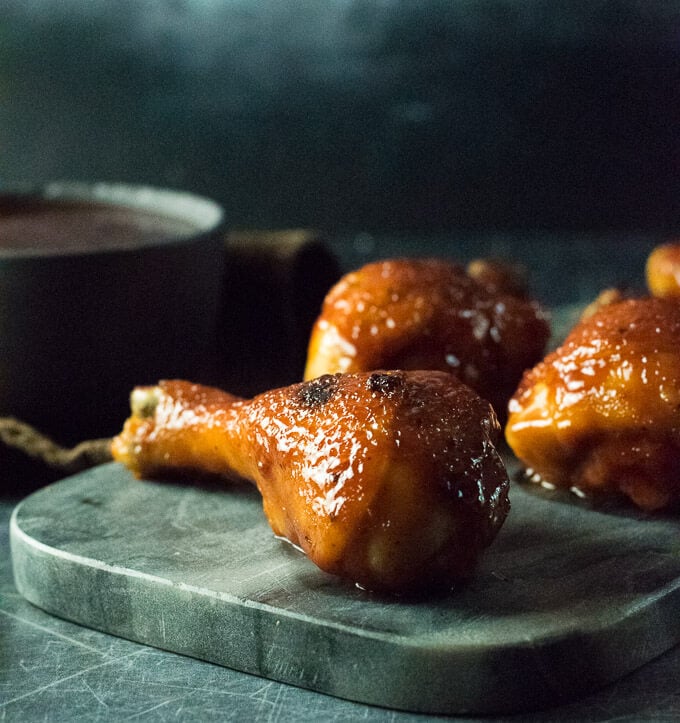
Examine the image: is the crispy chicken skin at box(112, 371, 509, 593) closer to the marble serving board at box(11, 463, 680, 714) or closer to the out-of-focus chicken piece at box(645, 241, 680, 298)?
the marble serving board at box(11, 463, 680, 714)

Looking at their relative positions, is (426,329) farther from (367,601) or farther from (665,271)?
(665,271)

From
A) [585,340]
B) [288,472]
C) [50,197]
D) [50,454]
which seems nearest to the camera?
[288,472]

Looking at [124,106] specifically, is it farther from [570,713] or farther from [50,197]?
[570,713]

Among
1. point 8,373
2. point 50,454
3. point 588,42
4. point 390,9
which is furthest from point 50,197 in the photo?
point 588,42

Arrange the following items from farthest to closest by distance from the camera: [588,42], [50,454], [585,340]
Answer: [588,42]
[50,454]
[585,340]

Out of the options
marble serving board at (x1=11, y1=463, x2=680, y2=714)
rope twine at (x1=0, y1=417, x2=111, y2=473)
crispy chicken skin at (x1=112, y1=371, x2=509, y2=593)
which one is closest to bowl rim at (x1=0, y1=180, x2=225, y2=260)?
rope twine at (x1=0, y1=417, x2=111, y2=473)

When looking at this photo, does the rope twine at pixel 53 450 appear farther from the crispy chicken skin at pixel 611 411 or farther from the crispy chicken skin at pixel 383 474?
the crispy chicken skin at pixel 611 411

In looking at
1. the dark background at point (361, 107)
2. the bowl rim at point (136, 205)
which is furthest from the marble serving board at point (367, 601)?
the dark background at point (361, 107)
